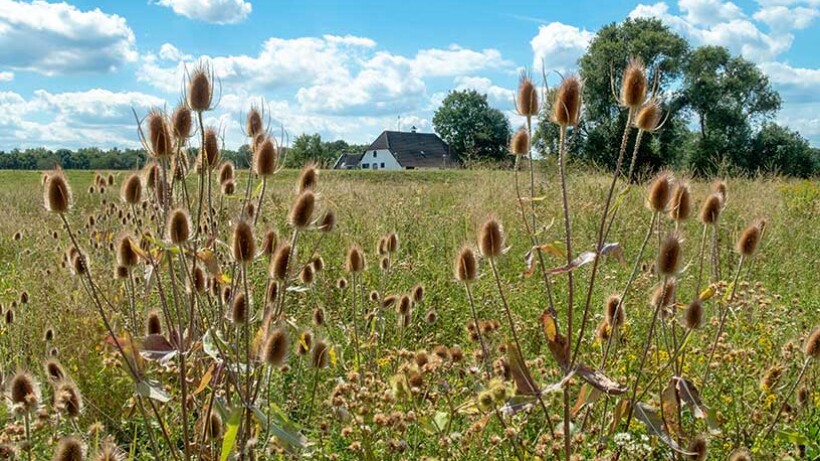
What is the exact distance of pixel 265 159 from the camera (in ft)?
6.30

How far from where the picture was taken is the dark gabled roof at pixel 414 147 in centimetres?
5447

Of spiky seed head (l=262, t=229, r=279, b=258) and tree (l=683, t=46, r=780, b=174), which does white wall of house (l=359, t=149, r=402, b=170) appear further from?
spiky seed head (l=262, t=229, r=279, b=258)

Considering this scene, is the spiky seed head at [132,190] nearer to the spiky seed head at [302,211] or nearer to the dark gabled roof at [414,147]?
the spiky seed head at [302,211]

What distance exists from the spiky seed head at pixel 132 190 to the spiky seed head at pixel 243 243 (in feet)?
1.64

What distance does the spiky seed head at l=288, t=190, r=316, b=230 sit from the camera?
71.7 inches

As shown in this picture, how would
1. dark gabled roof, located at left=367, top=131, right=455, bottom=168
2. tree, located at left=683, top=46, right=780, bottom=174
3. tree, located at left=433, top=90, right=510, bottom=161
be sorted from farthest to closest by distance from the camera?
dark gabled roof, located at left=367, top=131, right=455, bottom=168 → tree, located at left=433, top=90, right=510, bottom=161 → tree, located at left=683, top=46, right=780, bottom=174

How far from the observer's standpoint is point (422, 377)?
2.23m

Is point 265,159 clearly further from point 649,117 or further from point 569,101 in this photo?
point 649,117

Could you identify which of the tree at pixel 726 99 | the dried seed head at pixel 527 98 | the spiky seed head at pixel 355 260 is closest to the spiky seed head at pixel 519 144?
the dried seed head at pixel 527 98

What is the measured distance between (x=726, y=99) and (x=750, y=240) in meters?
37.2

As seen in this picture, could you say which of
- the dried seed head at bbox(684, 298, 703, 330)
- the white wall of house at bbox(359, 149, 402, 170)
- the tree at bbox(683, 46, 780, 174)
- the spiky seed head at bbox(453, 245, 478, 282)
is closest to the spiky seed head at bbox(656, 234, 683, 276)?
the dried seed head at bbox(684, 298, 703, 330)

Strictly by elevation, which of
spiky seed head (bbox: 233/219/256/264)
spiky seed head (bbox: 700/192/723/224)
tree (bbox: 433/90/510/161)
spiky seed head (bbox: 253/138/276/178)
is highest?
tree (bbox: 433/90/510/161)

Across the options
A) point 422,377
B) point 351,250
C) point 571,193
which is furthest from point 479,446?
point 571,193

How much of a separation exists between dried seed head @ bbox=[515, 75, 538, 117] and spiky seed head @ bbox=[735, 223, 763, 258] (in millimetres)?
893
